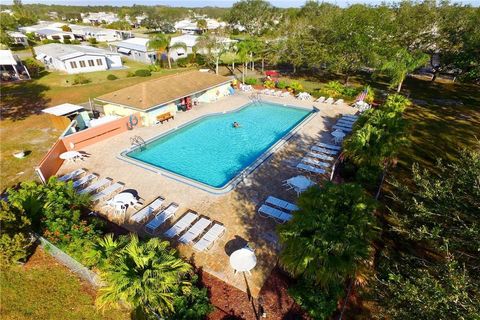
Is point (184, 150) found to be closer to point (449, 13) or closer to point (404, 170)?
point (404, 170)

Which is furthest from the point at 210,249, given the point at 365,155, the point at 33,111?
the point at 33,111

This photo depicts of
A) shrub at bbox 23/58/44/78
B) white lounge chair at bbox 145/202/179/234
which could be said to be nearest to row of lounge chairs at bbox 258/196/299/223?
white lounge chair at bbox 145/202/179/234

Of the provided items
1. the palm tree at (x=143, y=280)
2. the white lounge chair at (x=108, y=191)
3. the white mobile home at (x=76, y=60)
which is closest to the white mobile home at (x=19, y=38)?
→ the white mobile home at (x=76, y=60)

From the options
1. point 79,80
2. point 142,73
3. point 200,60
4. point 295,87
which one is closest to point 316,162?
point 295,87

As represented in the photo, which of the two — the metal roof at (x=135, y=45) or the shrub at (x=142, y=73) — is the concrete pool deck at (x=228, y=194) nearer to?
the shrub at (x=142, y=73)

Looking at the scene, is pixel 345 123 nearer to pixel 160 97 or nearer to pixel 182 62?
pixel 160 97
